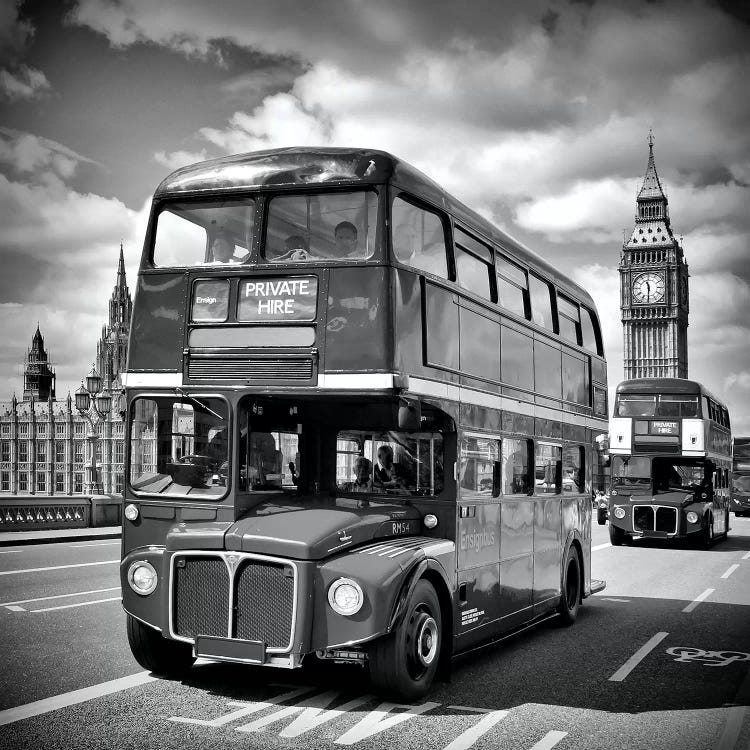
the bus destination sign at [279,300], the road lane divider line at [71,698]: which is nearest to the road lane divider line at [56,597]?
the road lane divider line at [71,698]

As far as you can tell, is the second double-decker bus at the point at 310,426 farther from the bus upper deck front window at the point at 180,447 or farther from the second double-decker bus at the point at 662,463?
the second double-decker bus at the point at 662,463

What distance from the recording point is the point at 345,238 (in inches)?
287

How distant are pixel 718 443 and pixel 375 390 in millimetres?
22233

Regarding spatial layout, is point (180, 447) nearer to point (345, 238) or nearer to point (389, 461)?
point (389, 461)

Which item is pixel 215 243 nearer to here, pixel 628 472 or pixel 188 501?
pixel 188 501

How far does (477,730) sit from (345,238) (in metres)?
3.64

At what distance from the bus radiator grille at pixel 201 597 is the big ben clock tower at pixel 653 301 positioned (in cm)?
14585

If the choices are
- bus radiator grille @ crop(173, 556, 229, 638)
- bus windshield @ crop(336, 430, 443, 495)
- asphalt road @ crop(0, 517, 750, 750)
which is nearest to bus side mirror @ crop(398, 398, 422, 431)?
bus windshield @ crop(336, 430, 443, 495)

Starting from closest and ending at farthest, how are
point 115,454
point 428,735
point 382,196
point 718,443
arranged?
point 428,735, point 382,196, point 718,443, point 115,454

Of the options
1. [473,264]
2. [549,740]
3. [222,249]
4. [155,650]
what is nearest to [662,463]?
[473,264]

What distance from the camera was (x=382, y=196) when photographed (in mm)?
7219

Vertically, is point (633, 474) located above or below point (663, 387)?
below

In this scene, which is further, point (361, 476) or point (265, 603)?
point (361, 476)

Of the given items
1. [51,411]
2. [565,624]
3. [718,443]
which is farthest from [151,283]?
[51,411]
